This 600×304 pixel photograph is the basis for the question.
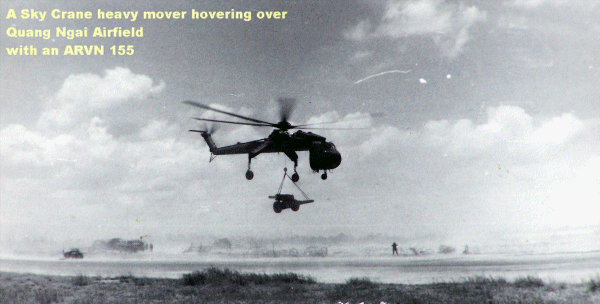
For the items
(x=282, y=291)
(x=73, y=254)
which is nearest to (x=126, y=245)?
(x=73, y=254)

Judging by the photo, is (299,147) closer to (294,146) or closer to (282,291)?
(294,146)

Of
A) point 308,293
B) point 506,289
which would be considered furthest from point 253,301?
point 506,289

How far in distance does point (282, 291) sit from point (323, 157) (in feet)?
31.8

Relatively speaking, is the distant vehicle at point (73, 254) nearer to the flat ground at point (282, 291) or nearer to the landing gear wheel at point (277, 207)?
the flat ground at point (282, 291)

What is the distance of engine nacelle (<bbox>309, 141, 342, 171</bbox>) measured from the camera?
43.1ft

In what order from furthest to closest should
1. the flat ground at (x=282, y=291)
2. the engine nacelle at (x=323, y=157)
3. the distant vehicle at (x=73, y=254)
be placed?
the distant vehicle at (x=73, y=254) < the flat ground at (x=282, y=291) < the engine nacelle at (x=323, y=157)

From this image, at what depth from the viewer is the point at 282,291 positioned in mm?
19656

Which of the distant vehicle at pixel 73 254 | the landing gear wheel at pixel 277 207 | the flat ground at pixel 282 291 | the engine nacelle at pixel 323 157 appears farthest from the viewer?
the distant vehicle at pixel 73 254

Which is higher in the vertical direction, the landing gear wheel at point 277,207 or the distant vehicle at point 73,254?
the landing gear wheel at point 277,207

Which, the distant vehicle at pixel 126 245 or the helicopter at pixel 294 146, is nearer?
the helicopter at pixel 294 146

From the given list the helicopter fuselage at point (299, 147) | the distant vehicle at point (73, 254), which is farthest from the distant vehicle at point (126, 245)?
the helicopter fuselage at point (299, 147)

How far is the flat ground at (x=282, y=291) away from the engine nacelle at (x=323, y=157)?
23.8 feet

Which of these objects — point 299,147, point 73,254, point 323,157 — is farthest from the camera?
point 73,254

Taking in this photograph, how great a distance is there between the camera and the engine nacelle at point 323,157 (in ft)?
43.1
